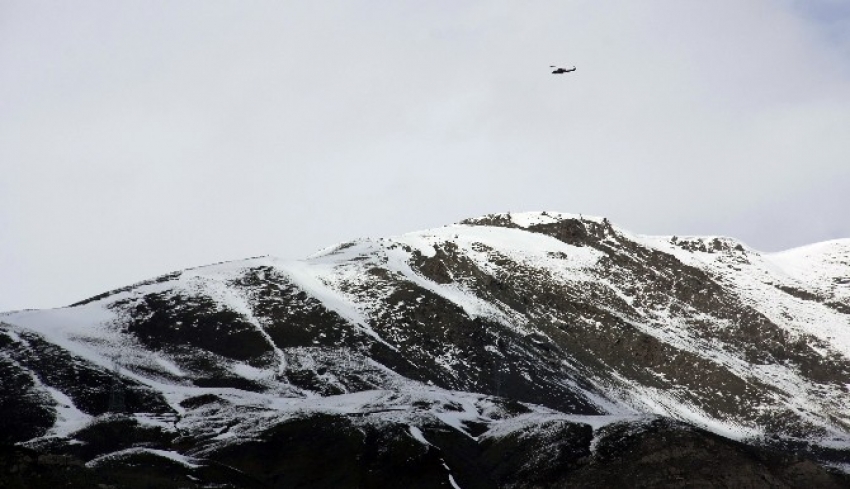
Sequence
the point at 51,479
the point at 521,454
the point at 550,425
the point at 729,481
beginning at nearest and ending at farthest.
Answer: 1. the point at 51,479
2. the point at 729,481
3. the point at 521,454
4. the point at 550,425

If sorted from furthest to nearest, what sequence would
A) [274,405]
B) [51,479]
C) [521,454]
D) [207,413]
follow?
[274,405] → [207,413] → [521,454] → [51,479]

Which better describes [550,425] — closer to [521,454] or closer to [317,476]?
[521,454]

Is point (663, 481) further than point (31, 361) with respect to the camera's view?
No

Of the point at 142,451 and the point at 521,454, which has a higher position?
the point at 142,451

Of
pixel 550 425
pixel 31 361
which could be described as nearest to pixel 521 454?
pixel 550 425

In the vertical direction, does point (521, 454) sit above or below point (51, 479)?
below

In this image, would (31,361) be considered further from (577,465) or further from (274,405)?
A: (577,465)

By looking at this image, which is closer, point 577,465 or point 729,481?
point 729,481

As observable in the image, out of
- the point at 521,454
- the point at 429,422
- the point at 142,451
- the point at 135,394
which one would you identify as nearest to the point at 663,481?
the point at 521,454

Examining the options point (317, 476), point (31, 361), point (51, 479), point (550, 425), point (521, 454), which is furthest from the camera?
point (31, 361)
